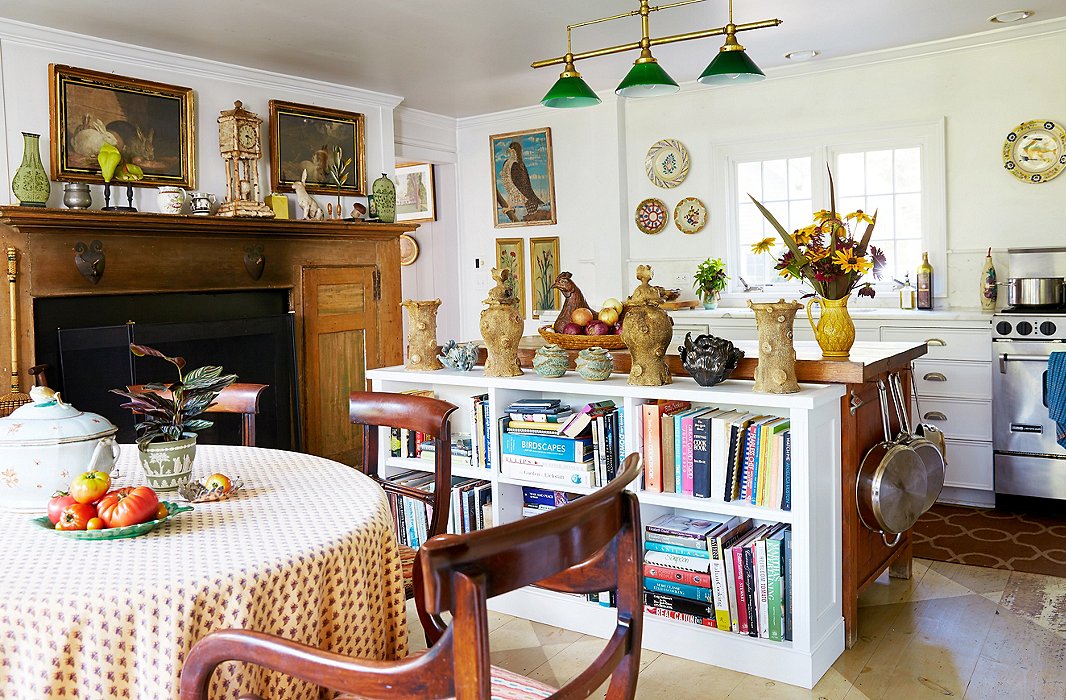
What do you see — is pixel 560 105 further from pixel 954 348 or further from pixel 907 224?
pixel 907 224

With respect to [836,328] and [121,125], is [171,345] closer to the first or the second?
[121,125]

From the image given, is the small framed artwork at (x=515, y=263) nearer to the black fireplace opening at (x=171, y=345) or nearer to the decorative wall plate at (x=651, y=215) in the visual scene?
the decorative wall plate at (x=651, y=215)

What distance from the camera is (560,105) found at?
3545 millimetres

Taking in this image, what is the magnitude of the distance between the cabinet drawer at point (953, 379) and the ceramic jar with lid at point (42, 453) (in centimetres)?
422

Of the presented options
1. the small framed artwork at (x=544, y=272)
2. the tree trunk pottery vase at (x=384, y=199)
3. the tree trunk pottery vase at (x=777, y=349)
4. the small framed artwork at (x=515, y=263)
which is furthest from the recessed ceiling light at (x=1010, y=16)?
the tree trunk pottery vase at (x=384, y=199)

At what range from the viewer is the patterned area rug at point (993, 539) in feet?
12.1

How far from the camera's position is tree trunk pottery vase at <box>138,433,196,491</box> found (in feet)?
6.50

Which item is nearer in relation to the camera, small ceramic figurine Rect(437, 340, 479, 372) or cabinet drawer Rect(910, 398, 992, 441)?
small ceramic figurine Rect(437, 340, 479, 372)

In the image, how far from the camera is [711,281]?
607cm

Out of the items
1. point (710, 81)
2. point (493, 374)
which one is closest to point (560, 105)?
point (710, 81)

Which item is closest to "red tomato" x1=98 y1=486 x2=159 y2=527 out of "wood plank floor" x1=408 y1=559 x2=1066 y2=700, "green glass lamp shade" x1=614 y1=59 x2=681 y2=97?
"wood plank floor" x1=408 y1=559 x2=1066 y2=700

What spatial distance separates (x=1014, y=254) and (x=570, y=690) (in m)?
4.76

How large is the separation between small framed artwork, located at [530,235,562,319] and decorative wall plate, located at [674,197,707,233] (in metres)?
1.00

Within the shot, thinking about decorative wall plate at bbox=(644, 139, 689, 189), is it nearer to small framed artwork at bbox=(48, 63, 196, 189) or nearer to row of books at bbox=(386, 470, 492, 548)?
small framed artwork at bbox=(48, 63, 196, 189)
